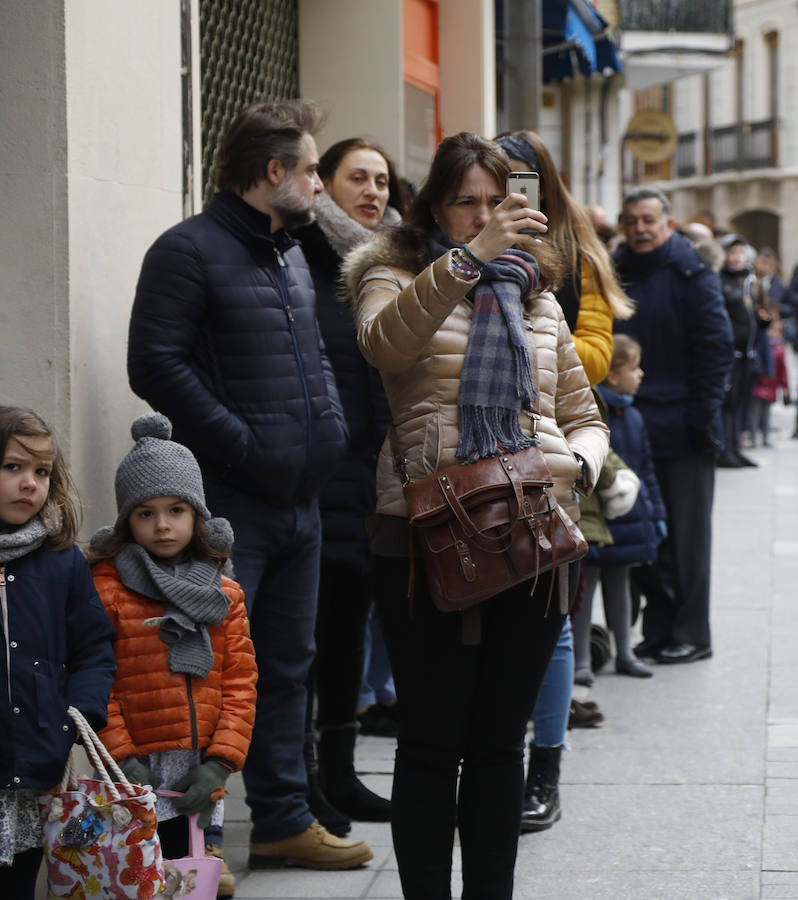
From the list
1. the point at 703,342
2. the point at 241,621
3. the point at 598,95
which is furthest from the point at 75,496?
the point at 598,95

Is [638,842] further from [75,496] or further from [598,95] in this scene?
[598,95]

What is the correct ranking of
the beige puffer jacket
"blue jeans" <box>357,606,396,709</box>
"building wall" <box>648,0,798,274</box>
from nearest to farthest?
the beige puffer jacket
"blue jeans" <box>357,606,396,709</box>
"building wall" <box>648,0,798,274</box>

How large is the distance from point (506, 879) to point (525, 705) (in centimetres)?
43

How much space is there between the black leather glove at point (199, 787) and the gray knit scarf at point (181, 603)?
233 millimetres

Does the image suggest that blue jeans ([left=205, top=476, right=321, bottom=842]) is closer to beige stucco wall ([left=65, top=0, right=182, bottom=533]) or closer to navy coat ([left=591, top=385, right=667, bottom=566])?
beige stucco wall ([left=65, top=0, right=182, bottom=533])

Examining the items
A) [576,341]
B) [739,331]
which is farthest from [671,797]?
[739,331]

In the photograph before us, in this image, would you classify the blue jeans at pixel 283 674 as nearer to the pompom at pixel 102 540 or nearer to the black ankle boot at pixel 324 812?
the black ankle boot at pixel 324 812

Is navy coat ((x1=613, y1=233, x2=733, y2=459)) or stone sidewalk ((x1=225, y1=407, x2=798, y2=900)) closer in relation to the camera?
stone sidewalk ((x1=225, y1=407, x2=798, y2=900))

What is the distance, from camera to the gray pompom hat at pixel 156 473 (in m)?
4.13

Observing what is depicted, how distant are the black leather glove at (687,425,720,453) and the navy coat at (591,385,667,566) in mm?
295

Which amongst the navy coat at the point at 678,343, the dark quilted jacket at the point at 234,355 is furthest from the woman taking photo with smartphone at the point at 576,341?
the navy coat at the point at 678,343

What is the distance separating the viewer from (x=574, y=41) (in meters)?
14.7

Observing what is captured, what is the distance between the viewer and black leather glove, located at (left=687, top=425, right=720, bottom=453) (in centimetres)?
763

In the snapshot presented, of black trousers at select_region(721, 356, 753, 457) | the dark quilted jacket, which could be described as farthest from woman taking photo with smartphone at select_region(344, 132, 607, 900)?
black trousers at select_region(721, 356, 753, 457)
